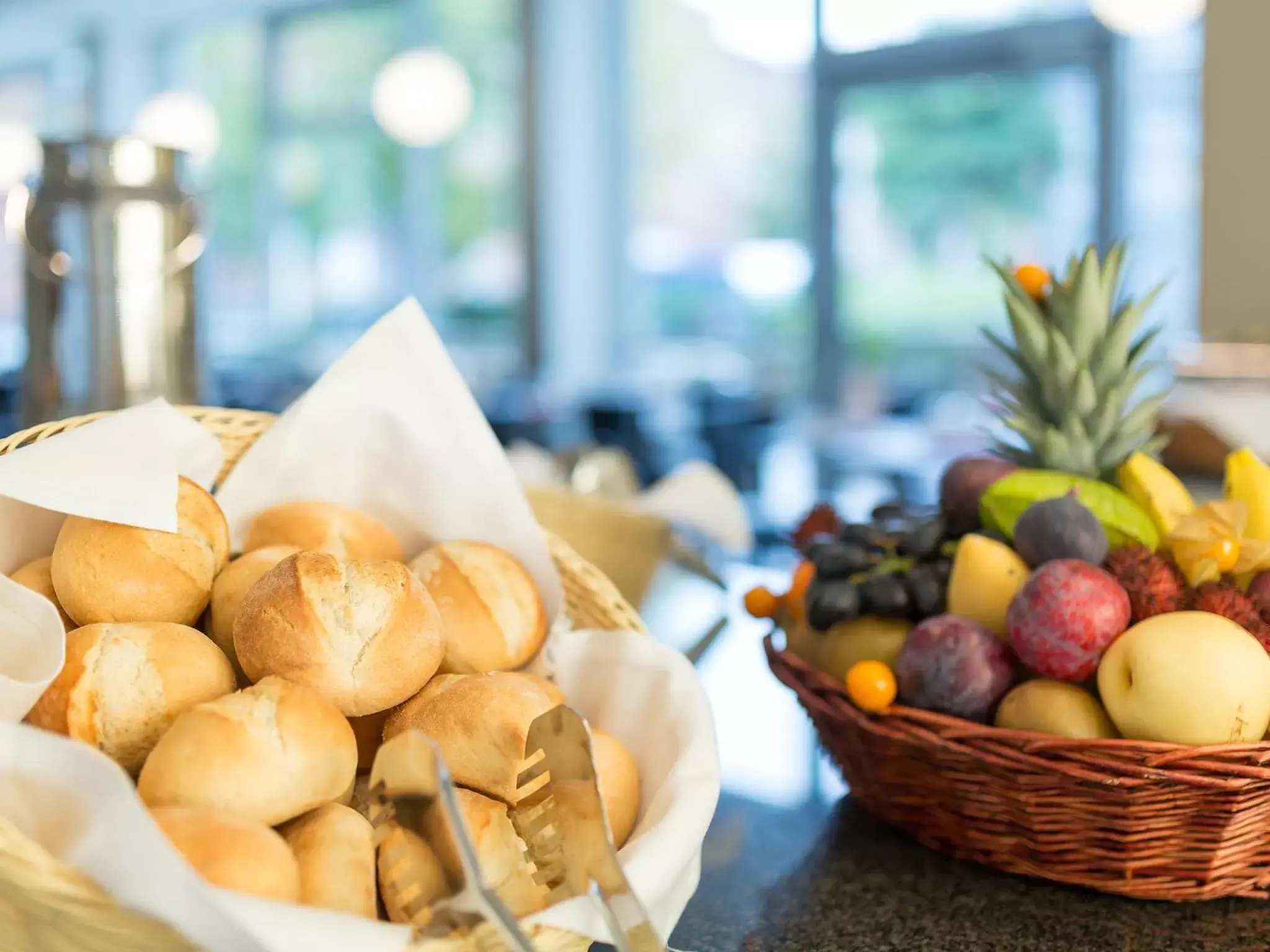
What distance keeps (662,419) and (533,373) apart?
8.04 feet

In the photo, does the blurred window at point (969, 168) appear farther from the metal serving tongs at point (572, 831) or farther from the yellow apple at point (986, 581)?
the metal serving tongs at point (572, 831)

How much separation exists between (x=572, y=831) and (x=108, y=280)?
46.5 inches

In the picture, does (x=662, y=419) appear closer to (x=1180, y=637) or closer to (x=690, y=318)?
(x=690, y=318)

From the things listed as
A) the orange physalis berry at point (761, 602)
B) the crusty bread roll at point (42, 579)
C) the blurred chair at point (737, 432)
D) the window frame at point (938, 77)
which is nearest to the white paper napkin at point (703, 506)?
the orange physalis berry at point (761, 602)

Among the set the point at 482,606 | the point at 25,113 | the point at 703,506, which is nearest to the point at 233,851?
the point at 482,606

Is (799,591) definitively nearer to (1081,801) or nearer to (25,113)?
(1081,801)

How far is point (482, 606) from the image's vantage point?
26.5 inches

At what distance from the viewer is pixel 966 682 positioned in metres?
0.69

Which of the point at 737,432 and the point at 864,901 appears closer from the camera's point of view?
the point at 864,901

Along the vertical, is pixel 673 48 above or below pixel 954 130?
above

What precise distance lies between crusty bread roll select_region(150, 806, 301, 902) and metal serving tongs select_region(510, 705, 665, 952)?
0.32 ft

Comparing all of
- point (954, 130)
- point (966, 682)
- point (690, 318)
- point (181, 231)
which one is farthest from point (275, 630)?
point (690, 318)

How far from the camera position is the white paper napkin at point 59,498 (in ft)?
1.80

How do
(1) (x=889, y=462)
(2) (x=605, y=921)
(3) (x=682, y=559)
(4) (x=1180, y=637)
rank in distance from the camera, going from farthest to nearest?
(1) (x=889, y=462), (3) (x=682, y=559), (4) (x=1180, y=637), (2) (x=605, y=921)
